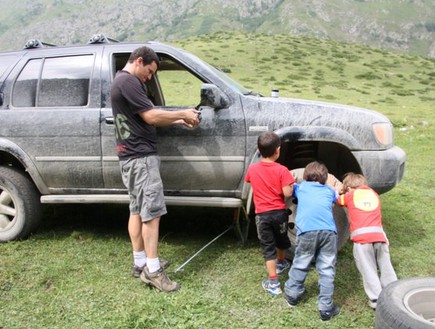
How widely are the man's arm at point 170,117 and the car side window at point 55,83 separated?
3.57 feet

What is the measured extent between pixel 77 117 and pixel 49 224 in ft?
5.75

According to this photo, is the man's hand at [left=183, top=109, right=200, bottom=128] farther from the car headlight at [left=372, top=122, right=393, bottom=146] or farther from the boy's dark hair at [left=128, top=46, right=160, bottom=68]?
the car headlight at [left=372, top=122, right=393, bottom=146]

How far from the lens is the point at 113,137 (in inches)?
176

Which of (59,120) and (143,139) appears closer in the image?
(143,139)

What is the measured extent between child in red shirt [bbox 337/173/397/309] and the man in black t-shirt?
5.04 feet

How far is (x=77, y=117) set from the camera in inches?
179

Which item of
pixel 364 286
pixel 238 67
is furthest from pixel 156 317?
pixel 238 67

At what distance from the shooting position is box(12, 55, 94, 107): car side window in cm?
464

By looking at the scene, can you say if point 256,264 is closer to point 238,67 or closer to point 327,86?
point 327,86

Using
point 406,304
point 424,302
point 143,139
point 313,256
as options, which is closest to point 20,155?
point 143,139

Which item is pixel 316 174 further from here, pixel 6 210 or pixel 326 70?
pixel 326 70

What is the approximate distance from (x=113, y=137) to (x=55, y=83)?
0.89 m

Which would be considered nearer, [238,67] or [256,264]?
[256,264]

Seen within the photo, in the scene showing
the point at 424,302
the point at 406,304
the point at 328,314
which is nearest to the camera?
the point at 406,304
